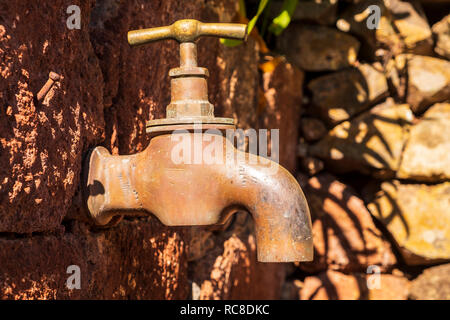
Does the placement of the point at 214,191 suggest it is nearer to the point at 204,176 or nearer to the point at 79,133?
the point at 204,176

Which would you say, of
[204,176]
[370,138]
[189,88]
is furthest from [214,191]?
[370,138]

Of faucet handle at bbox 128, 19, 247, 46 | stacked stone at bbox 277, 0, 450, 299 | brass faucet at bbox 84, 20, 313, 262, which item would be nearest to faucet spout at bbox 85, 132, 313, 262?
brass faucet at bbox 84, 20, 313, 262

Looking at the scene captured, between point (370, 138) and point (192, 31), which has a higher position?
point (370, 138)

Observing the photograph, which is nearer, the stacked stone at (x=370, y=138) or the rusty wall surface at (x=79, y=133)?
the rusty wall surface at (x=79, y=133)

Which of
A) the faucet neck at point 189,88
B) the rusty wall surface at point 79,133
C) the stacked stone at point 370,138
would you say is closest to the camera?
the rusty wall surface at point 79,133

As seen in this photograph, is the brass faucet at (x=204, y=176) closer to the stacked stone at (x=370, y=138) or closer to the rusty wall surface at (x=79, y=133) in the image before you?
the rusty wall surface at (x=79, y=133)

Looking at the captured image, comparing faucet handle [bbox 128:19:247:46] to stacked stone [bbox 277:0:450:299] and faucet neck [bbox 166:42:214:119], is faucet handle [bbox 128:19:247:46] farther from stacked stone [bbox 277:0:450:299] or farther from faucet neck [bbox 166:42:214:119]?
stacked stone [bbox 277:0:450:299]

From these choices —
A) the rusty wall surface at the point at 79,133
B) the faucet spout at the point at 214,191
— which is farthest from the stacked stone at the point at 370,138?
the faucet spout at the point at 214,191

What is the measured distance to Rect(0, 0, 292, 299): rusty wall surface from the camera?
649 millimetres

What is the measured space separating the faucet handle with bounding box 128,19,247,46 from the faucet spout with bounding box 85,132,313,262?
133mm

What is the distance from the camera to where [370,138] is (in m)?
1.75

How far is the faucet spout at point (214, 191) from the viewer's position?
2.40 feet

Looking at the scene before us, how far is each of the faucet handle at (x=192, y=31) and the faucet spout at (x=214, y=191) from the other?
0.13 m

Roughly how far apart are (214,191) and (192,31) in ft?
0.71
